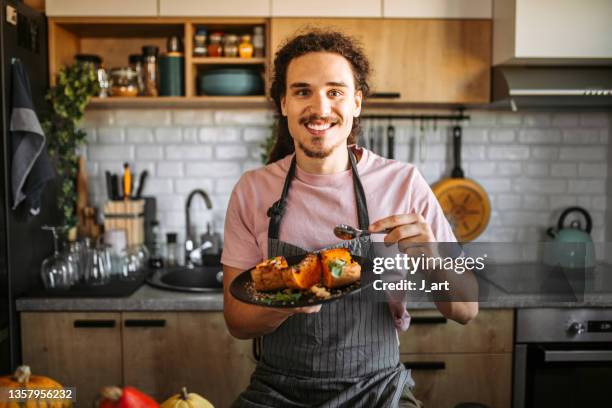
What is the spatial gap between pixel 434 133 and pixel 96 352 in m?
1.97

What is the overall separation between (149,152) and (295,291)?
2025 mm

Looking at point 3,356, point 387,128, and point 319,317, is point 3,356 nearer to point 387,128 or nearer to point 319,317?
point 319,317

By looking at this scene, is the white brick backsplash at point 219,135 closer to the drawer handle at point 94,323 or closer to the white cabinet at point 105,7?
the white cabinet at point 105,7

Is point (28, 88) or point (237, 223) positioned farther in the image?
point (28, 88)

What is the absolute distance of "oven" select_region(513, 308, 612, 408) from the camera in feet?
7.87

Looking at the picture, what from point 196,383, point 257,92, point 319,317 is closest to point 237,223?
point 319,317

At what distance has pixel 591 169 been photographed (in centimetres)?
311

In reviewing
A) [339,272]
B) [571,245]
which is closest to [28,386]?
[339,272]

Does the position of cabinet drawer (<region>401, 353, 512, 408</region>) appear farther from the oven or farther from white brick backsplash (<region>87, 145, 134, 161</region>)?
white brick backsplash (<region>87, 145, 134, 161</region>)

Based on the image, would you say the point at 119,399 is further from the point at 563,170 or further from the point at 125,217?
the point at 563,170

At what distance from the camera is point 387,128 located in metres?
3.06

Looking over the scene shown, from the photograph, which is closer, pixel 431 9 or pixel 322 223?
pixel 322 223

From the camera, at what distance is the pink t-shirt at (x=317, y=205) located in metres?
1.56

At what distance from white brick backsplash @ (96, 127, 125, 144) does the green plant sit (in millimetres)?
193
